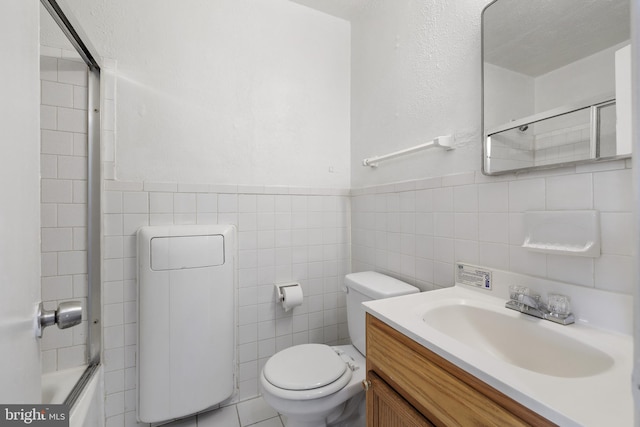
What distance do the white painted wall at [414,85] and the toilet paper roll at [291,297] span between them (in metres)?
0.79

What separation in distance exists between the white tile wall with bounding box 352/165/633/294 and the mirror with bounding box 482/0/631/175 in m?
0.07

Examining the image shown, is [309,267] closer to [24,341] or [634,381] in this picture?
[24,341]

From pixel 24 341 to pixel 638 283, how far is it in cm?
84

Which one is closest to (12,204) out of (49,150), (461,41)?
(49,150)

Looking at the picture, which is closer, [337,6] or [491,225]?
[491,225]

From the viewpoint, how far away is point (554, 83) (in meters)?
0.83

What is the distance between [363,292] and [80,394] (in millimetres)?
1254

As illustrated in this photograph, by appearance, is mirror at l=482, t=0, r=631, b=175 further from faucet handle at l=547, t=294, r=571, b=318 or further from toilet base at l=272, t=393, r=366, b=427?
toilet base at l=272, t=393, r=366, b=427

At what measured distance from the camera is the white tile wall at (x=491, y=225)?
692mm

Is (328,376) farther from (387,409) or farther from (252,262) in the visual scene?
(252,262)

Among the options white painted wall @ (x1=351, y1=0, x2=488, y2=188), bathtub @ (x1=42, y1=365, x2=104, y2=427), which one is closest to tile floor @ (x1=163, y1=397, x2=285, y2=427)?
bathtub @ (x1=42, y1=365, x2=104, y2=427)

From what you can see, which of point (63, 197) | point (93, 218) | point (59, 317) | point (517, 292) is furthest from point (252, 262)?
point (517, 292)

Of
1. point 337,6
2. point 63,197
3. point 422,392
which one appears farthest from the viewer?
point 337,6

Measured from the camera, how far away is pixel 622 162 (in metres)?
0.67
